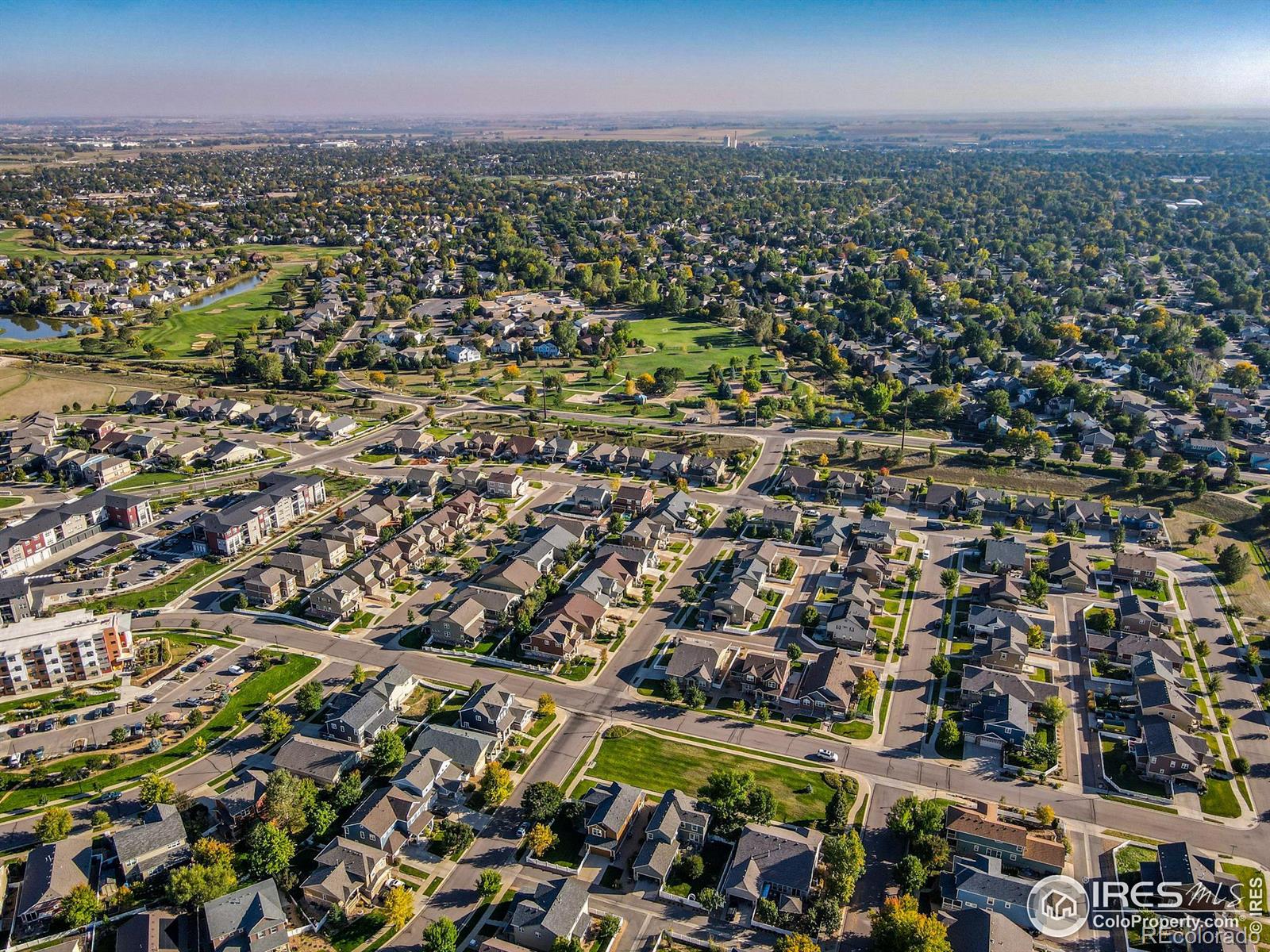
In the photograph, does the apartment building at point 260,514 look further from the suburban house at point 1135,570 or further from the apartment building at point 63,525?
the suburban house at point 1135,570

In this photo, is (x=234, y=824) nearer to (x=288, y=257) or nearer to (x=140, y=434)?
(x=140, y=434)

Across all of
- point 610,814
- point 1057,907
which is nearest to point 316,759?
point 610,814

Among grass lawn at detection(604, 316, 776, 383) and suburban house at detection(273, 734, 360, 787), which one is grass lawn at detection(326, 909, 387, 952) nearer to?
suburban house at detection(273, 734, 360, 787)

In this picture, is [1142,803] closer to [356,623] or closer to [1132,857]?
[1132,857]

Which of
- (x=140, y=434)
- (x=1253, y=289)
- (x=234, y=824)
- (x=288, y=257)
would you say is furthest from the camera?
(x=288, y=257)

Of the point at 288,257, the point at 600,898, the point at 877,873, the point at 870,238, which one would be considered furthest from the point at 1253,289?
the point at 288,257
